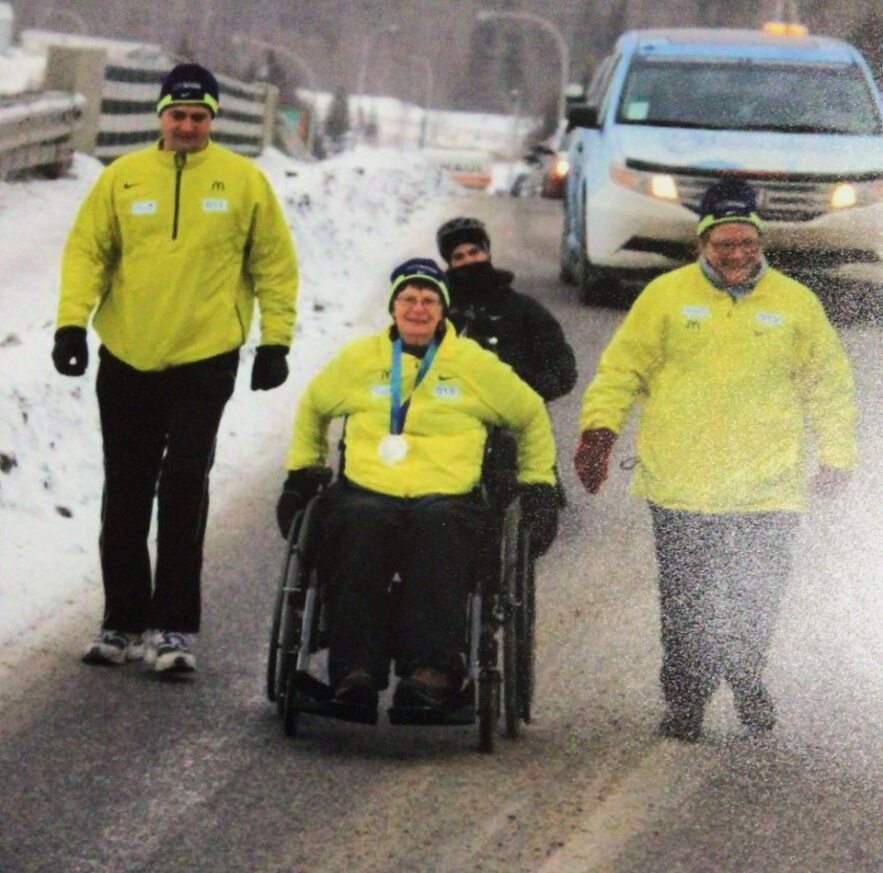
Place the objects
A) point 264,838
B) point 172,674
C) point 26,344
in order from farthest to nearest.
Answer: point 26,344, point 172,674, point 264,838

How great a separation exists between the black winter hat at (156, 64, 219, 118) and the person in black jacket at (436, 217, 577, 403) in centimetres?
120

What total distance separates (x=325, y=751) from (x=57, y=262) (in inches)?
446

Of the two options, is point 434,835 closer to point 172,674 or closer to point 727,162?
point 172,674

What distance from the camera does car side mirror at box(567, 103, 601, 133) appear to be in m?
16.6

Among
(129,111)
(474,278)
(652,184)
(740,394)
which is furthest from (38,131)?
(740,394)

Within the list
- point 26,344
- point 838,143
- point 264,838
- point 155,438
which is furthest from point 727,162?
point 264,838

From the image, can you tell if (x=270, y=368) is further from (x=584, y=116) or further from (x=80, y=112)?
(x=80, y=112)

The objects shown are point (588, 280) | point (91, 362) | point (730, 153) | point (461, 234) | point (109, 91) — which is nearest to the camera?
point (461, 234)

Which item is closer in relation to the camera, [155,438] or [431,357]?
[431,357]

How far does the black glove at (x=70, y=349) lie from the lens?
8.16 metres

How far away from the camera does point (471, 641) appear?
7.19 metres

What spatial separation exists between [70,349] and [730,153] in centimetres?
841

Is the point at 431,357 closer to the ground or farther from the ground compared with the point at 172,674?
farther from the ground

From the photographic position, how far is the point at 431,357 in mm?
7617
